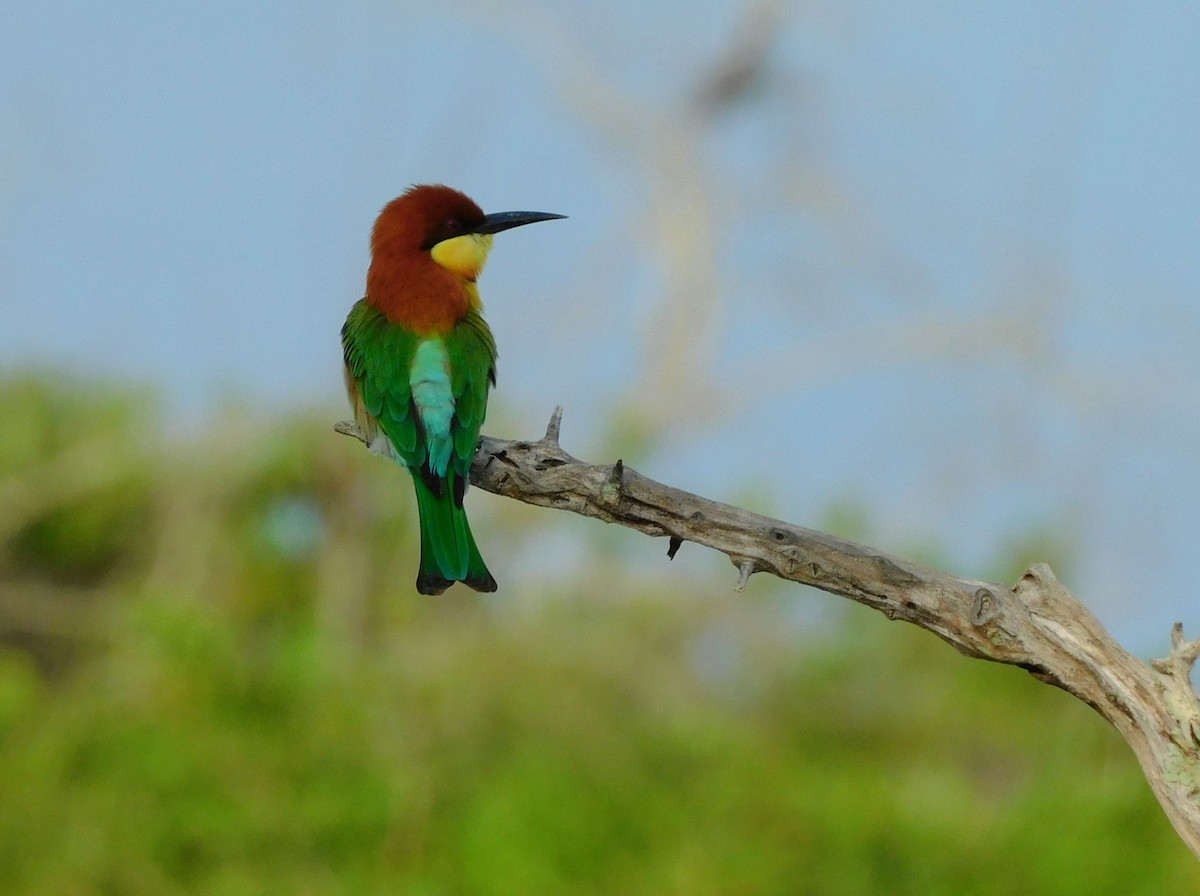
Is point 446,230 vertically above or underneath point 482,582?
above

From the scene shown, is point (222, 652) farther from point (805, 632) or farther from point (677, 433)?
point (677, 433)

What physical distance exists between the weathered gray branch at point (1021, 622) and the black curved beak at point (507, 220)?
4.10 ft

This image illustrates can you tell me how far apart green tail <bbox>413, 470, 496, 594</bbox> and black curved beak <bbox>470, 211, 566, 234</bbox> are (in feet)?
2.64

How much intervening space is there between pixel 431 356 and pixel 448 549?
0.39 metres

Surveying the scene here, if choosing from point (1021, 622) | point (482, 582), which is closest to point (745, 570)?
point (1021, 622)

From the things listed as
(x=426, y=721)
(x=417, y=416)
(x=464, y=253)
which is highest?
(x=464, y=253)

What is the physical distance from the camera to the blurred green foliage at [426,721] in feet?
21.3

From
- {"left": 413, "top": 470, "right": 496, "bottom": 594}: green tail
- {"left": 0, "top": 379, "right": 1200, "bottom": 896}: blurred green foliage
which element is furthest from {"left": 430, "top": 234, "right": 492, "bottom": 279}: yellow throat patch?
{"left": 0, "top": 379, "right": 1200, "bottom": 896}: blurred green foliage

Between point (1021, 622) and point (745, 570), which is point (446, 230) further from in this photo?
point (1021, 622)

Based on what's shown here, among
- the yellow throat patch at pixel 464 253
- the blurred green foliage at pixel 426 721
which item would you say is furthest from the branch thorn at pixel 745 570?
the blurred green foliage at pixel 426 721

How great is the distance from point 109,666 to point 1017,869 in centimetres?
485

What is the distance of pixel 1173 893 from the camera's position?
6.15 meters

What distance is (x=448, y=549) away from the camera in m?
2.58

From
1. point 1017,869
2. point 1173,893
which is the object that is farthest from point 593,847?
point 1173,893
